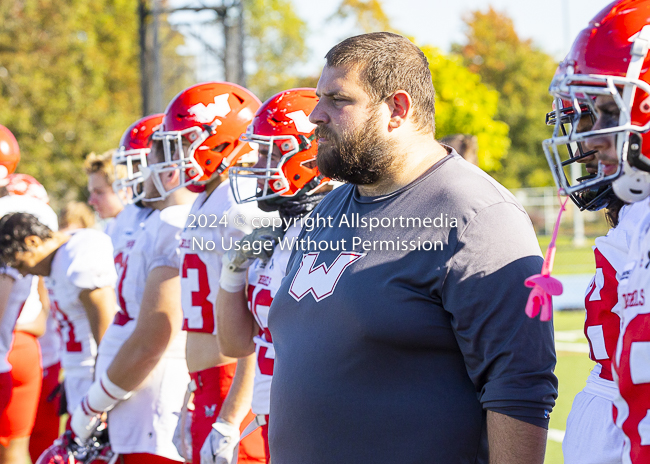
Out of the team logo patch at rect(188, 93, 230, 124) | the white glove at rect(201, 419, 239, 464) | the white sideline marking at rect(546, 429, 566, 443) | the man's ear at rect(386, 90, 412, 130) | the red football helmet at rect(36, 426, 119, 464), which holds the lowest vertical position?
the white sideline marking at rect(546, 429, 566, 443)

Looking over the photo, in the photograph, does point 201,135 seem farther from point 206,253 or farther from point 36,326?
point 36,326

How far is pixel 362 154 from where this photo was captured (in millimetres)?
2084

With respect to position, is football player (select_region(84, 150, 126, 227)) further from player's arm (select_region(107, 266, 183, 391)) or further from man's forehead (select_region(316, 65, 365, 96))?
man's forehead (select_region(316, 65, 365, 96))

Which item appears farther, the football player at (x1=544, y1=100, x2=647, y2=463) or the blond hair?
the blond hair

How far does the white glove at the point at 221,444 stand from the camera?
2863 mm

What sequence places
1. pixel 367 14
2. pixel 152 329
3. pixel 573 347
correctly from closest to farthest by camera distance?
pixel 152 329 < pixel 573 347 < pixel 367 14

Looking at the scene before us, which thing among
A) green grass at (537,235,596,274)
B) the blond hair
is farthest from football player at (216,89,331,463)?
green grass at (537,235,596,274)

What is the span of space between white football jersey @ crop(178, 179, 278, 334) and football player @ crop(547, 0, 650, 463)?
1.66m

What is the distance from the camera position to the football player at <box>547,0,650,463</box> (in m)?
1.39

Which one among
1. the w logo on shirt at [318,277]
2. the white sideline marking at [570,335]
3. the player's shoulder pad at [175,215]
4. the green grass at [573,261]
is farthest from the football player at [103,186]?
the green grass at [573,261]

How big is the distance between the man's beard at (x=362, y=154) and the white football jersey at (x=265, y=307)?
0.69m

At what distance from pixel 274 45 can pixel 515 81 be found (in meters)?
13.1

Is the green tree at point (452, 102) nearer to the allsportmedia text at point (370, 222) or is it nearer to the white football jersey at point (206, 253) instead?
the white football jersey at point (206, 253)

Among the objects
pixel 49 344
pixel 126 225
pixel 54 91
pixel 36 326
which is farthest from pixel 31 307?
pixel 54 91
